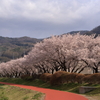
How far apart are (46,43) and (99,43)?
906 centimetres

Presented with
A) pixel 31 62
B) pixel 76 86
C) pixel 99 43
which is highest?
pixel 99 43

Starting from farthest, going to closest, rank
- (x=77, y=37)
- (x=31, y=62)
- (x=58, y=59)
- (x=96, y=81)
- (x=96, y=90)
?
(x=31, y=62), (x=77, y=37), (x=58, y=59), (x=96, y=81), (x=96, y=90)

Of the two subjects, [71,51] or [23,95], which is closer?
[23,95]

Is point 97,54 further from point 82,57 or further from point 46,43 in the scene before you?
point 46,43

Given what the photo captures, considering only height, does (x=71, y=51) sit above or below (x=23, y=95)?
above

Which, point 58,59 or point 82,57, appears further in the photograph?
point 58,59

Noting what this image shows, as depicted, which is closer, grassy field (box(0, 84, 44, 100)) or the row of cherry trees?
grassy field (box(0, 84, 44, 100))

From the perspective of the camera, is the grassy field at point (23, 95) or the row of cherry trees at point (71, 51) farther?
the row of cherry trees at point (71, 51)

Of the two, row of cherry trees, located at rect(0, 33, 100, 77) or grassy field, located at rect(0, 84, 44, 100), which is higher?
row of cherry trees, located at rect(0, 33, 100, 77)

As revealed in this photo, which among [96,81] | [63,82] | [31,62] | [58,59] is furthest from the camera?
[31,62]

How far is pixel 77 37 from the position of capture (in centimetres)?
2966

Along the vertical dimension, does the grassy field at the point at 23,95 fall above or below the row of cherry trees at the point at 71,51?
below

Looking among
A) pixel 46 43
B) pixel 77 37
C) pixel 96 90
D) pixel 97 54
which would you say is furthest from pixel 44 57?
pixel 96 90

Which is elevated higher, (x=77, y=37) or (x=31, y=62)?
(x=77, y=37)
